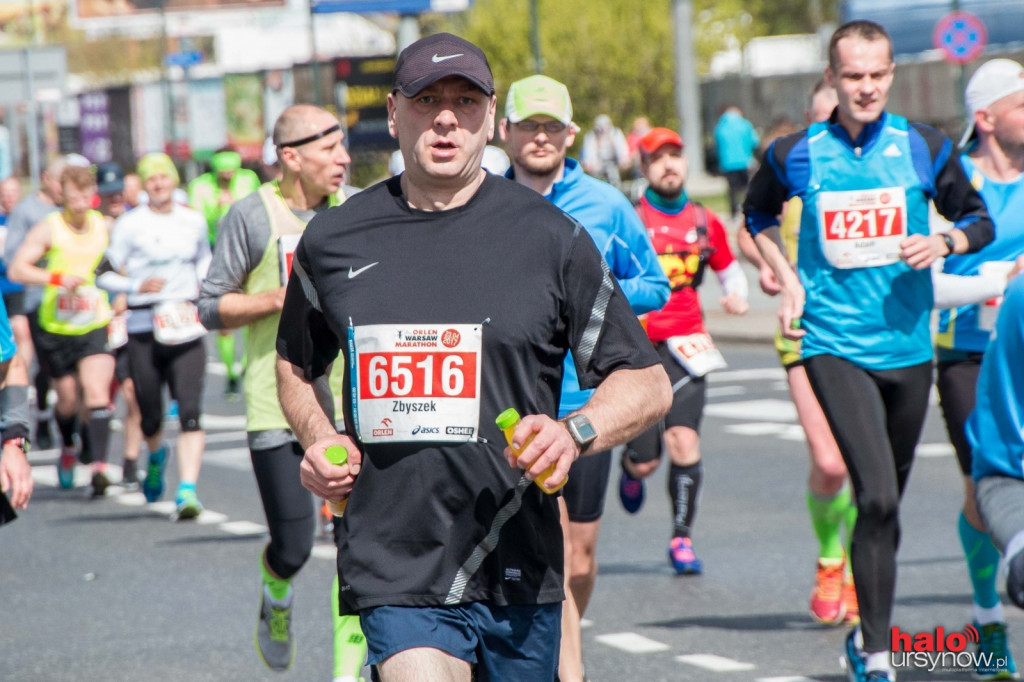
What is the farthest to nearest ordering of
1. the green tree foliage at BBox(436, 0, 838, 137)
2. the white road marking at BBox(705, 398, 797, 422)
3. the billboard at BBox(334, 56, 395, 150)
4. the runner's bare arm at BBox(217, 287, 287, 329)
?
the green tree foliage at BBox(436, 0, 838, 137) → the billboard at BBox(334, 56, 395, 150) → the white road marking at BBox(705, 398, 797, 422) → the runner's bare arm at BBox(217, 287, 287, 329)

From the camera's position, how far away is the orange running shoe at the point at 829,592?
730 centimetres

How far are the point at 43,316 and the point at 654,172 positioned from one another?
5088 millimetres

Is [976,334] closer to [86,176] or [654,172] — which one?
[654,172]

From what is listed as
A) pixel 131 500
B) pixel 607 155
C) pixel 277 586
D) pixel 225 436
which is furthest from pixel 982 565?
pixel 607 155

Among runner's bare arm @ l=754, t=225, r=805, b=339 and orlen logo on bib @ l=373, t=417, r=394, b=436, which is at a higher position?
runner's bare arm @ l=754, t=225, r=805, b=339

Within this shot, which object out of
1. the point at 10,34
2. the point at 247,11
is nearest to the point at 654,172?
the point at 247,11

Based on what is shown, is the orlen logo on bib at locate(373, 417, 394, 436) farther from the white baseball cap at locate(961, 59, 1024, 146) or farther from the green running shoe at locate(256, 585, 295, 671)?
the white baseball cap at locate(961, 59, 1024, 146)

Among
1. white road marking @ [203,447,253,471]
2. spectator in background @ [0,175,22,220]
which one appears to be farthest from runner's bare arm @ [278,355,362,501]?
spectator in background @ [0,175,22,220]

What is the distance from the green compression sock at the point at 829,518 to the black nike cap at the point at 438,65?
3.87 metres

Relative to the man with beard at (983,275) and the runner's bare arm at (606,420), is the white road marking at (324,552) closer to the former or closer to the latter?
the man with beard at (983,275)

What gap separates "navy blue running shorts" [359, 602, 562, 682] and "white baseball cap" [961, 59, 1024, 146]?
3.36m

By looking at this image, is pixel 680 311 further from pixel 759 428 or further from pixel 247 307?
pixel 759 428

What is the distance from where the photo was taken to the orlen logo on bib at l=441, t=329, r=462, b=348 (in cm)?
385

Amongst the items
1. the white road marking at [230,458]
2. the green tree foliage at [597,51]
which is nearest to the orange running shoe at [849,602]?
the white road marking at [230,458]
